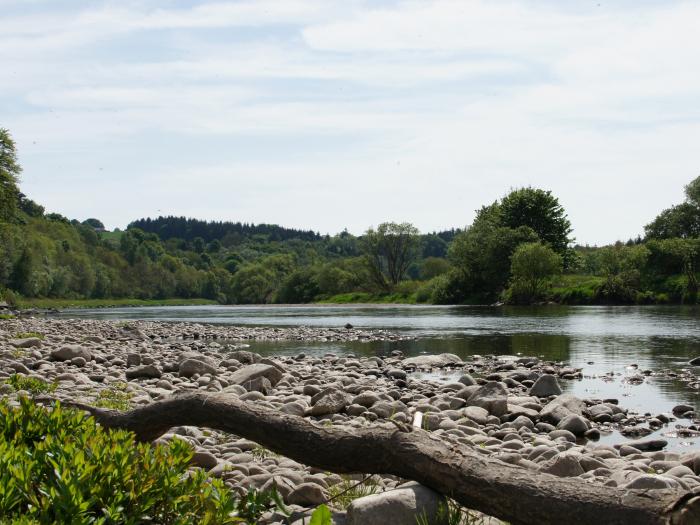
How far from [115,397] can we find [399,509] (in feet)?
23.7

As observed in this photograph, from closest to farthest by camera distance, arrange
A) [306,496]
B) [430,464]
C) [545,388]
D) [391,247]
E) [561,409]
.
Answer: [430,464], [306,496], [561,409], [545,388], [391,247]

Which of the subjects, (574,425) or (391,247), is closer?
(574,425)

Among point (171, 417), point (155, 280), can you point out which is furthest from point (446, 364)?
point (155, 280)

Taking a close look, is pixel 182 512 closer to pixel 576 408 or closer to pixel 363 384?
pixel 576 408

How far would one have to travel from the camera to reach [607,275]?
71625 millimetres

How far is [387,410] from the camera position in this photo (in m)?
10.9

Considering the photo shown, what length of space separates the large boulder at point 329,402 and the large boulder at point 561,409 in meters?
3.32

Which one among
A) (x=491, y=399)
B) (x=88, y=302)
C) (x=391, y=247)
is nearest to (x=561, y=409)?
(x=491, y=399)

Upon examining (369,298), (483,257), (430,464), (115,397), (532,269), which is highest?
(483,257)

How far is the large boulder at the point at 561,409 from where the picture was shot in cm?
1128

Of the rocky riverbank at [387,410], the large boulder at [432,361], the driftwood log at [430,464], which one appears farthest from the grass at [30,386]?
the large boulder at [432,361]

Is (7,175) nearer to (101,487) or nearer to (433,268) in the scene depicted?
(101,487)

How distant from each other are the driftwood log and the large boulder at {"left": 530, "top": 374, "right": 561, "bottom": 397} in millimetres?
9315

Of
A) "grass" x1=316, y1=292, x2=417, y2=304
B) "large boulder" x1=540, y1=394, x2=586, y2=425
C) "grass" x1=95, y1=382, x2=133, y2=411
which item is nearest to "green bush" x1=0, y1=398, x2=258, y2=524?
"grass" x1=95, y1=382, x2=133, y2=411
